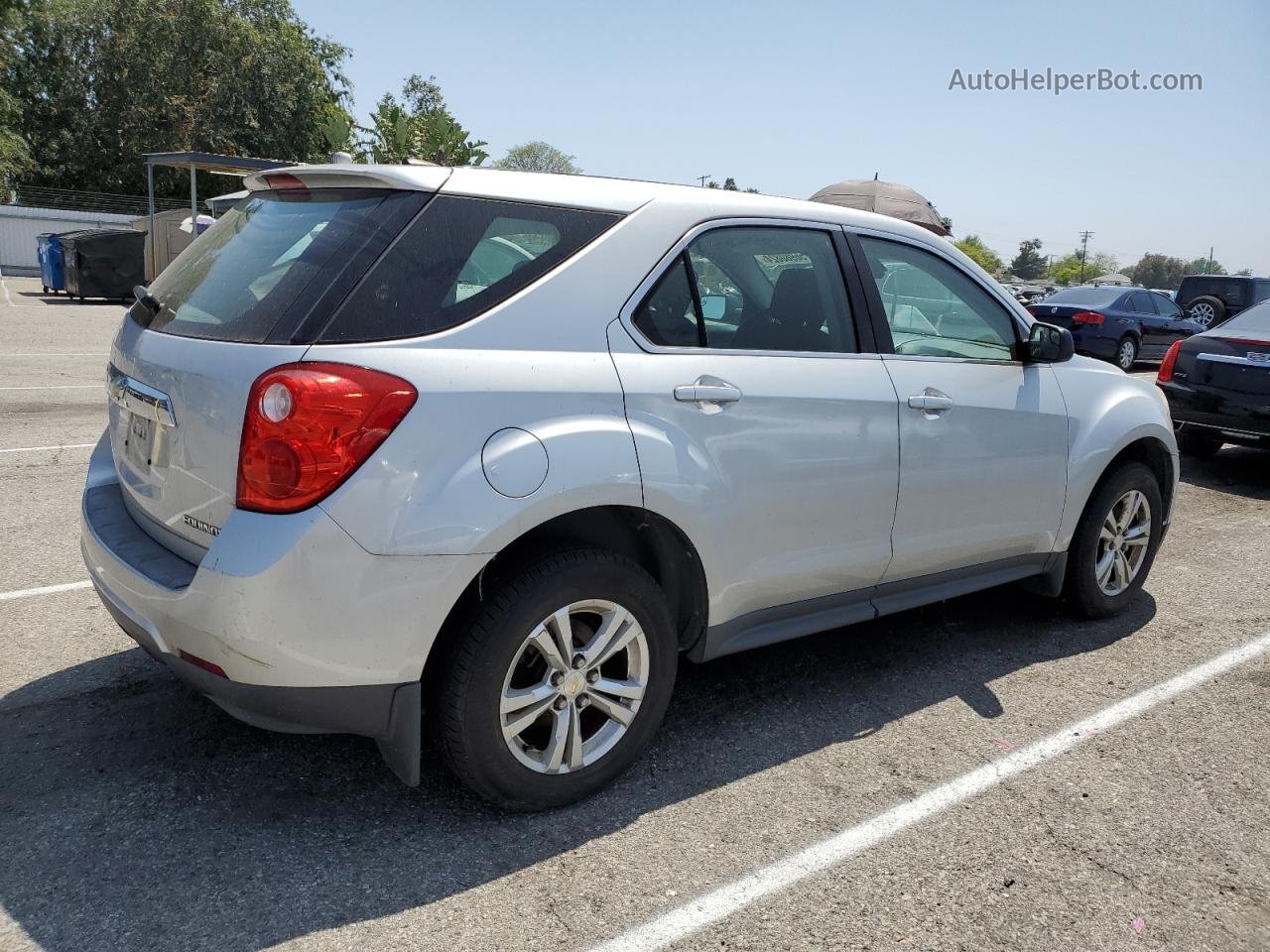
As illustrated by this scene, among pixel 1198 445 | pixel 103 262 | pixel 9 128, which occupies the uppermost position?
pixel 9 128

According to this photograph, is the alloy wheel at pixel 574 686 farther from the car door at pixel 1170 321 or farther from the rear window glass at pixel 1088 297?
the car door at pixel 1170 321

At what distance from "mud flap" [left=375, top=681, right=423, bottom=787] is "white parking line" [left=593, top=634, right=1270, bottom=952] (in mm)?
675

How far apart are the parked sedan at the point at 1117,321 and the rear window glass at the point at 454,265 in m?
15.9

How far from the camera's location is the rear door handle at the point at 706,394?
3.05 metres

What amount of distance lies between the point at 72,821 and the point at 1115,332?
57.6 ft

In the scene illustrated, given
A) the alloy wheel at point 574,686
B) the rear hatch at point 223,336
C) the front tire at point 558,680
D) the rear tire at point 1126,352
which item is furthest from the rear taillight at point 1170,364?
the rear tire at point 1126,352

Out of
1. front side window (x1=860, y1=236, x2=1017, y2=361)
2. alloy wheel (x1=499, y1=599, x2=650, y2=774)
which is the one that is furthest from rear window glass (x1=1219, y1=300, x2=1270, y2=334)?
alloy wheel (x1=499, y1=599, x2=650, y2=774)

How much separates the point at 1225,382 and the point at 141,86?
2039 inches

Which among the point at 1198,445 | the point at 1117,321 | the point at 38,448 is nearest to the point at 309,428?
the point at 38,448

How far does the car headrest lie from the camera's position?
11.5ft

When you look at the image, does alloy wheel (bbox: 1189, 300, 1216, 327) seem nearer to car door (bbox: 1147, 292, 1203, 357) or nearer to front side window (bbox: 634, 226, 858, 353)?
car door (bbox: 1147, 292, 1203, 357)

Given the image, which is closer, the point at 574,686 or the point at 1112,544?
the point at 574,686

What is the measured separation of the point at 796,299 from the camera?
140 inches

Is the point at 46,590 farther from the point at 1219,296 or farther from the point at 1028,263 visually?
the point at 1028,263
